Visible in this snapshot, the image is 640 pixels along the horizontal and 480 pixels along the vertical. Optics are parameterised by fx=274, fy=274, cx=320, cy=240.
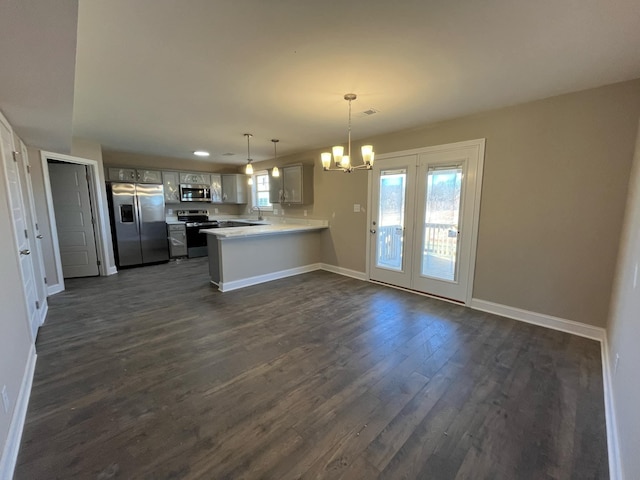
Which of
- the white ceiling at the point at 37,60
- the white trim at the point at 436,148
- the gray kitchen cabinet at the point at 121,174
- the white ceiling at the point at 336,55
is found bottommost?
the gray kitchen cabinet at the point at 121,174

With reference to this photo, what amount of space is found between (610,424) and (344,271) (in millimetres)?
3791

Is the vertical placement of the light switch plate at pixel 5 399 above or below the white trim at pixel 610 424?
above

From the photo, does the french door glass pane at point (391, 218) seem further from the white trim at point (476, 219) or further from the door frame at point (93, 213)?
the door frame at point (93, 213)

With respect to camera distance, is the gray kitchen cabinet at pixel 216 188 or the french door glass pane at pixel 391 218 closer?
the french door glass pane at pixel 391 218

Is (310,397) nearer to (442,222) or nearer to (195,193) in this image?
(442,222)

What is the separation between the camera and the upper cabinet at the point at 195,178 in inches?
259

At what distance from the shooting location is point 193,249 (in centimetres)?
660

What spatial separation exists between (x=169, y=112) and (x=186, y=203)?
412cm

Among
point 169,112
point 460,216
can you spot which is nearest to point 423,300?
point 460,216

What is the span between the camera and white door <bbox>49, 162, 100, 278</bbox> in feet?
15.0

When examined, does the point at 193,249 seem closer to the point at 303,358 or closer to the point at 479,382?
the point at 303,358

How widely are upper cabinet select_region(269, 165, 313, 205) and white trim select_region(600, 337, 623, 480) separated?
4.58 meters

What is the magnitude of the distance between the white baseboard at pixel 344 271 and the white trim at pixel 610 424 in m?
3.05

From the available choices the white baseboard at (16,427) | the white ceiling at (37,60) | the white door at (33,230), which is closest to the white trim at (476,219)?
the white ceiling at (37,60)
